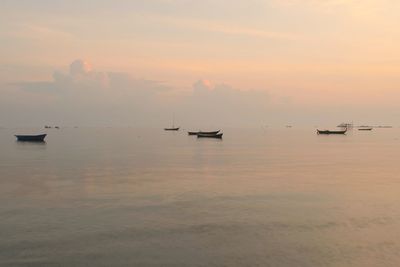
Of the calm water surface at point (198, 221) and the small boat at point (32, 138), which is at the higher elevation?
the small boat at point (32, 138)

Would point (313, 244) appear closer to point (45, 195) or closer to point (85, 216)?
point (85, 216)

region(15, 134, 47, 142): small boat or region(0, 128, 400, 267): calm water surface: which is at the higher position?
region(15, 134, 47, 142): small boat

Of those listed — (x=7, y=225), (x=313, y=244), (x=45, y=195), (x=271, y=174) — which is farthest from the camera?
(x=271, y=174)

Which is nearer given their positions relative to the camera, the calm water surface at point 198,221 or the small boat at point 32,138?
the calm water surface at point 198,221

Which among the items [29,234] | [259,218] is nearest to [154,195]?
[259,218]

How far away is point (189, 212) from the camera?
2327 centimetres

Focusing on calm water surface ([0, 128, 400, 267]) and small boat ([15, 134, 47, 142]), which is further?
small boat ([15, 134, 47, 142])

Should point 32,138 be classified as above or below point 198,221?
above

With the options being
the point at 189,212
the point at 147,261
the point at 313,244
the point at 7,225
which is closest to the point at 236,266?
the point at 147,261

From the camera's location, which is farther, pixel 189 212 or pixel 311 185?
pixel 311 185

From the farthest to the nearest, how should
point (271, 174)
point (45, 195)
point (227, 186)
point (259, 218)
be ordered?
point (271, 174) < point (227, 186) < point (45, 195) < point (259, 218)

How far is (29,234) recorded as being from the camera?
1841 centimetres

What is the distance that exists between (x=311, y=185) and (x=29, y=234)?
21.7 m

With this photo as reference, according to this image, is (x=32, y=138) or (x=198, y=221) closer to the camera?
(x=198, y=221)
